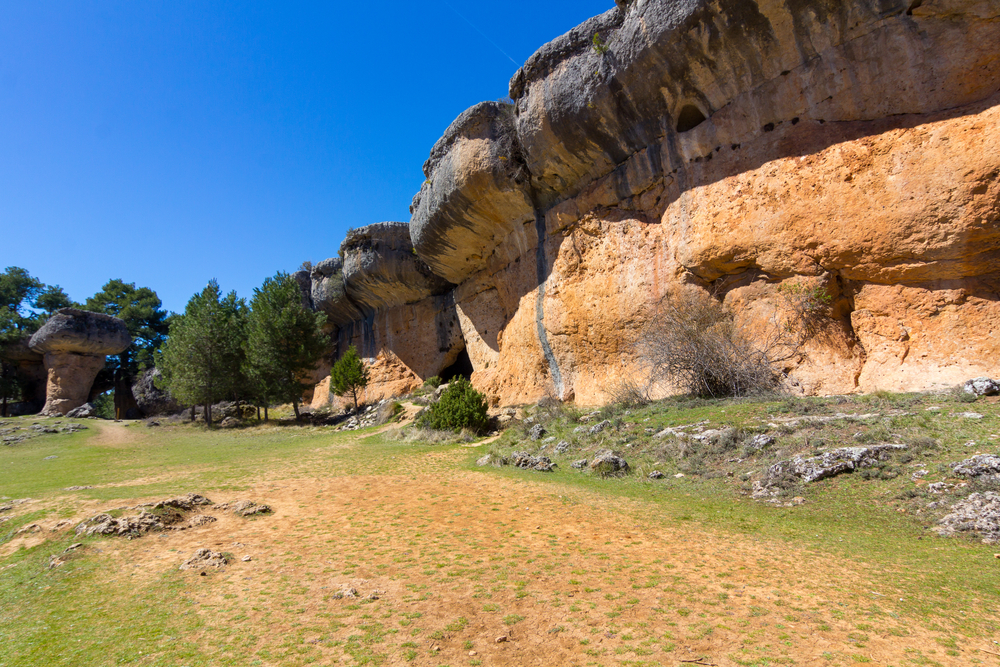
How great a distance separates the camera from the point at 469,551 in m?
5.51

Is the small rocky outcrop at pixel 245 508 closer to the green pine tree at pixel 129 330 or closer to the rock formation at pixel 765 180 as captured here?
the rock formation at pixel 765 180

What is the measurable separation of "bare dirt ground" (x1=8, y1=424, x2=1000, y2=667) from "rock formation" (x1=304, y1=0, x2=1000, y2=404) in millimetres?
7321

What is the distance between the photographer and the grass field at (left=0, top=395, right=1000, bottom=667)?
343cm

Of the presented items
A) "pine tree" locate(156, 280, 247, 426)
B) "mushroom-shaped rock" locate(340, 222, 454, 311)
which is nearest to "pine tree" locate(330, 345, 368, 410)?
"mushroom-shaped rock" locate(340, 222, 454, 311)

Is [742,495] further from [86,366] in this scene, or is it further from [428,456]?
[86,366]

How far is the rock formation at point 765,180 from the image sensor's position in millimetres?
9195

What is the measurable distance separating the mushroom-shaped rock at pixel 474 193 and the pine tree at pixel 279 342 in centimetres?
837

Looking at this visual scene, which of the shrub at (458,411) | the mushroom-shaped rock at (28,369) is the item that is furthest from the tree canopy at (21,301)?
the shrub at (458,411)

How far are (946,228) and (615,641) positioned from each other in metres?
10.1

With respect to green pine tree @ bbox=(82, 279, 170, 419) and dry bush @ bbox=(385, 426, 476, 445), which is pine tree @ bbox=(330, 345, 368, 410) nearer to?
dry bush @ bbox=(385, 426, 476, 445)

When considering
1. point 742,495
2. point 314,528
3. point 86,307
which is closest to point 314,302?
point 86,307

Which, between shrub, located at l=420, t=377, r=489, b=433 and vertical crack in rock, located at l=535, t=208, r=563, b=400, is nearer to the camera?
shrub, located at l=420, t=377, r=489, b=433

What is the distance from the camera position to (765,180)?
1159 cm

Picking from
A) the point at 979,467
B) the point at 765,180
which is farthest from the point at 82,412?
the point at 979,467
